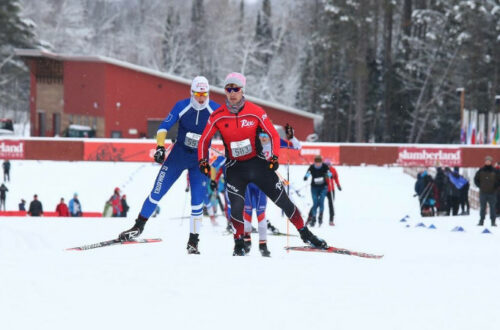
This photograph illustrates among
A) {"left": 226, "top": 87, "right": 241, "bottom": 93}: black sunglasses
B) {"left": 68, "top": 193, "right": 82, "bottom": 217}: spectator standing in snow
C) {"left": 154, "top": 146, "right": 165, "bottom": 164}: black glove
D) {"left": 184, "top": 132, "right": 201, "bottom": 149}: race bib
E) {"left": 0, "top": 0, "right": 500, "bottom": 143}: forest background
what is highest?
{"left": 0, "top": 0, "right": 500, "bottom": 143}: forest background

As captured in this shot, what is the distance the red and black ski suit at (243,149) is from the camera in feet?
25.1

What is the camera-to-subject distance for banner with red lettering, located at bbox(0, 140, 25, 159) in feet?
95.3

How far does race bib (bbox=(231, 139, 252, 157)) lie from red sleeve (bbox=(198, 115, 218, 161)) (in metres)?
0.25

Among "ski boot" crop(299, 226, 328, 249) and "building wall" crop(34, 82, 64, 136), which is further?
"building wall" crop(34, 82, 64, 136)

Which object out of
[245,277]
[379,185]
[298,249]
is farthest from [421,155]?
[245,277]

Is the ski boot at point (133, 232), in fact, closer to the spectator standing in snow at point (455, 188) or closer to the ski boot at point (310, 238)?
the ski boot at point (310, 238)

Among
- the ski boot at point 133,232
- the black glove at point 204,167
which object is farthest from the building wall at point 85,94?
the black glove at point 204,167

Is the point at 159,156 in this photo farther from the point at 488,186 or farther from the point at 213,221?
the point at 488,186

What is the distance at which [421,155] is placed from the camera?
95.1ft

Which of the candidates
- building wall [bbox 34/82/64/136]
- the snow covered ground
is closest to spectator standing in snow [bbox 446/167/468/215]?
the snow covered ground

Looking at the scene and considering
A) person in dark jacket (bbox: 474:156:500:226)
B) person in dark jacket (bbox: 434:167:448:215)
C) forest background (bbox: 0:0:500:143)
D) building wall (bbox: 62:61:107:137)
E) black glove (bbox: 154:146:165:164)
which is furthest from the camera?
forest background (bbox: 0:0:500:143)

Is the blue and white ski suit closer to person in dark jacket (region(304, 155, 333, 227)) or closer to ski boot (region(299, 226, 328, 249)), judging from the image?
ski boot (region(299, 226, 328, 249))

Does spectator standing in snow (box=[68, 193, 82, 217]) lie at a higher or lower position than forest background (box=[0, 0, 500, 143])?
lower

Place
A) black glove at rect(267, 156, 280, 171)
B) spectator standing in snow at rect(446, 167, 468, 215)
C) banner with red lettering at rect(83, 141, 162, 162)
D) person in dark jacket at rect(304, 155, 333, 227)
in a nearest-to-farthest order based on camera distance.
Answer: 1. black glove at rect(267, 156, 280, 171)
2. person in dark jacket at rect(304, 155, 333, 227)
3. spectator standing in snow at rect(446, 167, 468, 215)
4. banner with red lettering at rect(83, 141, 162, 162)
